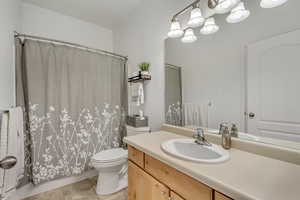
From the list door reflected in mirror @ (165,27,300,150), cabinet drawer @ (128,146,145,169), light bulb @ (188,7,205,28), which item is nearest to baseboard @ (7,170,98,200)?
cabinet drawer @ (128,146,145,169)

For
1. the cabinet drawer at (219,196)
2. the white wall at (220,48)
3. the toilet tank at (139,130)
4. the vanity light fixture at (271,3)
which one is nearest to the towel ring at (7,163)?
the cabinet drawer at (219,196)

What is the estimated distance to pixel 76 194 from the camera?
165 cm

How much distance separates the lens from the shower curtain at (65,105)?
155cm

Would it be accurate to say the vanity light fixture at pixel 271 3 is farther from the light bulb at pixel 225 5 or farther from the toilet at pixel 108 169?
the toilet at pixel 108 169

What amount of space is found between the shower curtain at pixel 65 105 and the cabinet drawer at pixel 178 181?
1.24m

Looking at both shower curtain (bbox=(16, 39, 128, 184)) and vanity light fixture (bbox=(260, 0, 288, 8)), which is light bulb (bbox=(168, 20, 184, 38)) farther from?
shower curtain (bbox=(16, 39, 128, 184))

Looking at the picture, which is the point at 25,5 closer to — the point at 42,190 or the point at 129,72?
the point at 129,72

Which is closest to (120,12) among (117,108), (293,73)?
(117,108)

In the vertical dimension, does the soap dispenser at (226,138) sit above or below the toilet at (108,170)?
above

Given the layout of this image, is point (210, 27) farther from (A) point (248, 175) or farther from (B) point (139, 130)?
(B) point (139, 130)

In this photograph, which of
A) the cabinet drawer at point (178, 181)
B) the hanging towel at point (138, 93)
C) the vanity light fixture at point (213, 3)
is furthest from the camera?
the hanging towel at point (138, 93)

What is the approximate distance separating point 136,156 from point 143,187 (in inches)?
8.9

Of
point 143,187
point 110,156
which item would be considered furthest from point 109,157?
point 143,187

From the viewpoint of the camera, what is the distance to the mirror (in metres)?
0.82
